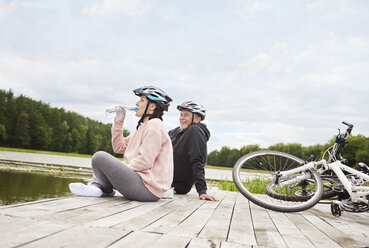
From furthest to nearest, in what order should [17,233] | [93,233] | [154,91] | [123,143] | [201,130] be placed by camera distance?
[201,130], [123,143], [154,91], [93,233], [17,233]

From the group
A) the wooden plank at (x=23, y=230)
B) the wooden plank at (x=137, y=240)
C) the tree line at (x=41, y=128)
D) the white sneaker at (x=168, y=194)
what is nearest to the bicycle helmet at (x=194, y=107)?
the white sneaker at (x=168, y=194)

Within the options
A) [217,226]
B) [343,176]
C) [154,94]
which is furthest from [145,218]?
[343,176]

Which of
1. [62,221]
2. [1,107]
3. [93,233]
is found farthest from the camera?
[1,107]

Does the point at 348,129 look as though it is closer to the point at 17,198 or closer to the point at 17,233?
the point at 17,233

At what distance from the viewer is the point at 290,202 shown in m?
3.86

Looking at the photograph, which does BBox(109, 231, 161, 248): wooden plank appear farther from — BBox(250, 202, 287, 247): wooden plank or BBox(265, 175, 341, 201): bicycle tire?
BBox(265, 175, 341, 201): bicycle tire

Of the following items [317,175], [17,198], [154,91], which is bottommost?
[17,198]

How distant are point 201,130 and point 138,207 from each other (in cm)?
164

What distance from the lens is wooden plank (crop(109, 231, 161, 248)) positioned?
161 cm

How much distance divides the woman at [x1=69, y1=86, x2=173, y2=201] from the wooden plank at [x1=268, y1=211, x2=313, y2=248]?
1174mm

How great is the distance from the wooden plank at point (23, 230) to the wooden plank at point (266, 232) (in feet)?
4.08

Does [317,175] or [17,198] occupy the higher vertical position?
[317,175]

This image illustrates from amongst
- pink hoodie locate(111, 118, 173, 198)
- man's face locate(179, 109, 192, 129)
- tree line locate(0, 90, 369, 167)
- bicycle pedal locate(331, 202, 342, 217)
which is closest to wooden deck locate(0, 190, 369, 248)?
pink hoodie locate(111, 118, 173, 198)

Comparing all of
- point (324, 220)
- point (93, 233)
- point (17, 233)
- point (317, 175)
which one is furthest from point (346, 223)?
point (17, 233)
